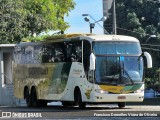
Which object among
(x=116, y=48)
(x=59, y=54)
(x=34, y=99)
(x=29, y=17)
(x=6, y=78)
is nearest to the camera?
(x=116, y=48)

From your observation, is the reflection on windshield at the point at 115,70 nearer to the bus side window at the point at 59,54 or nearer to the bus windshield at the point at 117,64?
the bus windshield at the point at 117,64

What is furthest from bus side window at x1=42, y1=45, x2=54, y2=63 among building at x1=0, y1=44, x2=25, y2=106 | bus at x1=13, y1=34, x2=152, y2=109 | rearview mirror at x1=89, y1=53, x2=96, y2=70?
building at x1=0, y1=44, x2=25, y2=106

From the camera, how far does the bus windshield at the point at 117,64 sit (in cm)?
2469

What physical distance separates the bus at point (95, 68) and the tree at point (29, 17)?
11.3 meters

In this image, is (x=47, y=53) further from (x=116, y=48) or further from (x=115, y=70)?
(x=115, y=70)

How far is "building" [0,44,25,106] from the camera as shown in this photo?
3422cm

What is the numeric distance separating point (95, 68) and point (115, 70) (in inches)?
35.4

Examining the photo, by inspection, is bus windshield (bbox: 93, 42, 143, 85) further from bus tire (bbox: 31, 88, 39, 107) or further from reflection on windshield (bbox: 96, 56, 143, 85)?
bus tire (bbox: 31, 88, 39, 107)

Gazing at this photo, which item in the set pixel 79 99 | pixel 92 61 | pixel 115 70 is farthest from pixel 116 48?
pixel 79 99

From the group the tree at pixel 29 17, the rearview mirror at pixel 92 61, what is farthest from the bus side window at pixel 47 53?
the tree at pixel 29 17

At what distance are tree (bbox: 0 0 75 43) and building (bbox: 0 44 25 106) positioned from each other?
9.26 feet

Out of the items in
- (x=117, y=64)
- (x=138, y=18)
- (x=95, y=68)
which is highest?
(x=138, y=18)

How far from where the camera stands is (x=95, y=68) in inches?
966

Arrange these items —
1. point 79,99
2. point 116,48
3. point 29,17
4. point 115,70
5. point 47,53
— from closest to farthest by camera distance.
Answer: point 115,70
point 116,48
point 79,99
point 47,53
point 29,17
